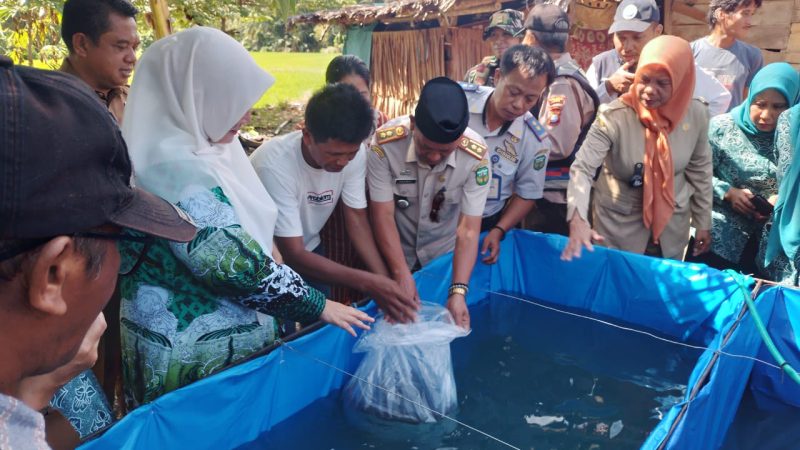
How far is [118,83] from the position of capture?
2943 mm

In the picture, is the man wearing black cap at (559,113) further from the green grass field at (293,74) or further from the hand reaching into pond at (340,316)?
the green grass field at (293,74)

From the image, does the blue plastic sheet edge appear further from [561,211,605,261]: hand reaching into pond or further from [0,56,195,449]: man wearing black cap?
[0,56,195,449]: man wearing black cap

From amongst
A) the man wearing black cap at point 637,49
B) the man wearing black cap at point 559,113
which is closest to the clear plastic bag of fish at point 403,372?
the man wearing black cap at point 559,113

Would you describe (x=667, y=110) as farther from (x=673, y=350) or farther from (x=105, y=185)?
(x=105, y=185)

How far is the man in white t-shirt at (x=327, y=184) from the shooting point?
2.33 metres

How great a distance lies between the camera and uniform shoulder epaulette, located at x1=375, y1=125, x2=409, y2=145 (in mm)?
2779

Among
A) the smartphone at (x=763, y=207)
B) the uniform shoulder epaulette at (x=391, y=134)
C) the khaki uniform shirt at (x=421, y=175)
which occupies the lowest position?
the smartphone at (x=763, y=207)

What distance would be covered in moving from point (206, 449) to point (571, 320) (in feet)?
6.05

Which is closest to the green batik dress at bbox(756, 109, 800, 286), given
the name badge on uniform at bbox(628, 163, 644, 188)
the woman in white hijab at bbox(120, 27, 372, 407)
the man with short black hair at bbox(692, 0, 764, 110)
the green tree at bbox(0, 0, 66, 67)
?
the name badge on uniform at bbox(628, 163, 644, 188)

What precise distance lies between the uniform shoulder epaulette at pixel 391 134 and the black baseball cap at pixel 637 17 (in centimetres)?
206

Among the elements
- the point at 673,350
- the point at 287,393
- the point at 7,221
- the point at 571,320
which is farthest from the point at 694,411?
the point at 7,221

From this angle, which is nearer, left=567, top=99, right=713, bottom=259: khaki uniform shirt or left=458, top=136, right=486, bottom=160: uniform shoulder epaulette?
left=458, top=136, right=486, bottom=160: uniform shoulder epaulette

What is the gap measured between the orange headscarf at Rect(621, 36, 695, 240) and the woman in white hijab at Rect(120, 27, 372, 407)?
6.50 ft

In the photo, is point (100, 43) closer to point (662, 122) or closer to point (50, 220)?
point (50, 220)
